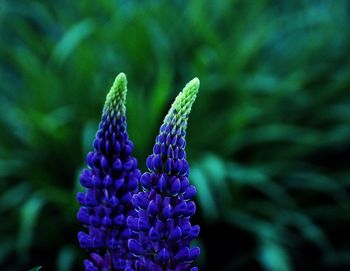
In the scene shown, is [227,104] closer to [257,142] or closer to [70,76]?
[257,142]

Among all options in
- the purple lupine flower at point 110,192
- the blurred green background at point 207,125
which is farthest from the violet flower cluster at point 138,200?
the blurred green background at point 207,125

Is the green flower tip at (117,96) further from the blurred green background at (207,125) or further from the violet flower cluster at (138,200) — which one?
the blurred green background at (207,125)

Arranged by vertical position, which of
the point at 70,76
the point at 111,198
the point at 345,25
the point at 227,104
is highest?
the point at 345,25

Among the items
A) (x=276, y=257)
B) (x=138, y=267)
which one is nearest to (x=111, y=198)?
(x=138, y=267)

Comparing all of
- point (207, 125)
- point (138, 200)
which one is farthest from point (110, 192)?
point (207, 125)

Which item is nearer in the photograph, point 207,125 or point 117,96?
point 117,96

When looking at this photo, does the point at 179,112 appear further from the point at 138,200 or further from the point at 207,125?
the point at 207,125

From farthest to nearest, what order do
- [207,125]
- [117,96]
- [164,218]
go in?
[207,125] → [117,96] → [164,218]
